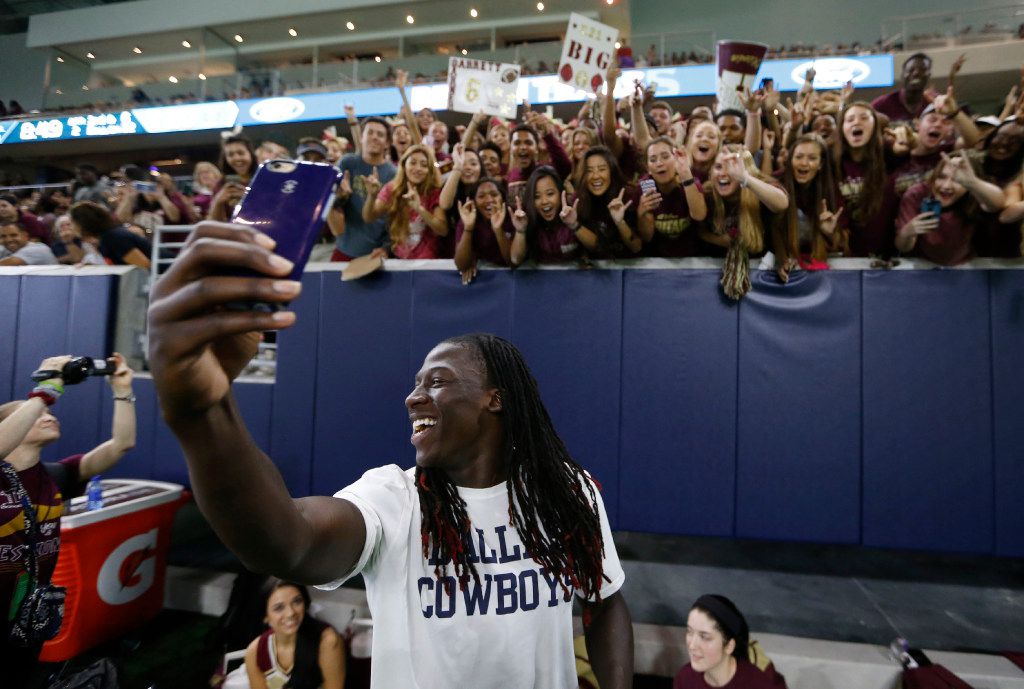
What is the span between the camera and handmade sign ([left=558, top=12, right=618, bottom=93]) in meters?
5.03

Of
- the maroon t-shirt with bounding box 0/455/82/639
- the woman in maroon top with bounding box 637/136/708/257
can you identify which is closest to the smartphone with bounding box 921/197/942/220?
the woman in maroon top with bounding box 637/136/708/257

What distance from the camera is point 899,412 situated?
3562 mm

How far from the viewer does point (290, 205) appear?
78 centimetres

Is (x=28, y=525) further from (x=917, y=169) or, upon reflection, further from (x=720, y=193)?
(x=917, y=169)

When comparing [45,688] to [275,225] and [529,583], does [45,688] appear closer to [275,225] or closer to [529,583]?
[529,583]

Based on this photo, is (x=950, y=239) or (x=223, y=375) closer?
(x=223, y=375)

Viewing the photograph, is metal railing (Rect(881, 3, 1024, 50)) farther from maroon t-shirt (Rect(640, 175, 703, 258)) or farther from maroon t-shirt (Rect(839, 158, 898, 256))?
maroon t-shirt (Rect(640, 175, 703, 258))

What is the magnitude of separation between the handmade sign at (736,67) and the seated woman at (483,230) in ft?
6.98

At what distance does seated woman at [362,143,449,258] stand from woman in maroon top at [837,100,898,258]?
296 centimetres

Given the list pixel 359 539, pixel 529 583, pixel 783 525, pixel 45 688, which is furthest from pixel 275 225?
pixel 783 525

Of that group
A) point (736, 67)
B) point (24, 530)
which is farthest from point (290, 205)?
point (736, 67)

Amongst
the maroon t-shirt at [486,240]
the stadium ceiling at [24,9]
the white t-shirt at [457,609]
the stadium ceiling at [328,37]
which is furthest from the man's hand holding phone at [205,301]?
the stadium ceiling at [24,9]

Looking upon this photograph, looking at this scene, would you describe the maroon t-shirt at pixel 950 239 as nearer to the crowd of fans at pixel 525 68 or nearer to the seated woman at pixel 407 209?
the seated woman at pixel 407 209

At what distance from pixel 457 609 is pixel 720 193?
11.1ft
